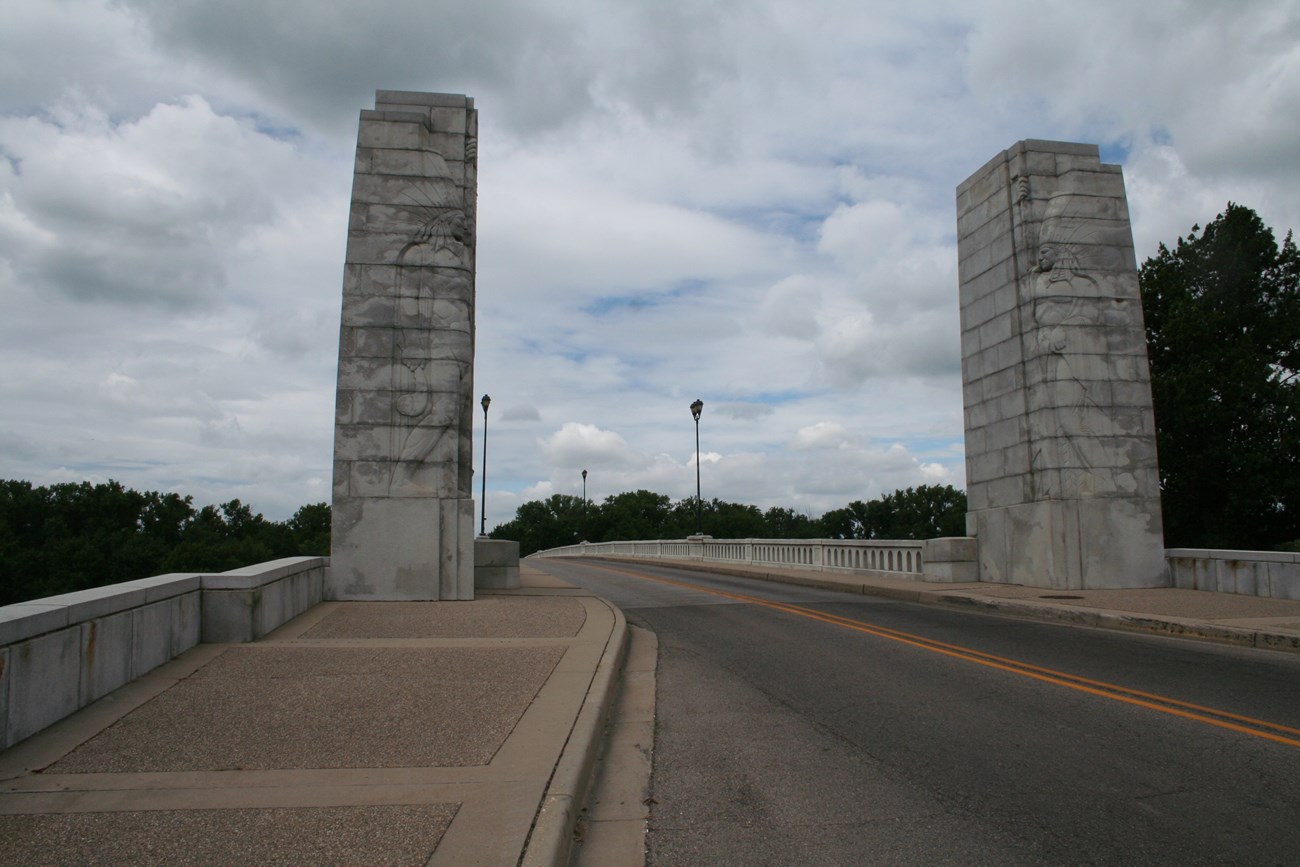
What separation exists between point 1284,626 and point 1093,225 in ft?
33.5

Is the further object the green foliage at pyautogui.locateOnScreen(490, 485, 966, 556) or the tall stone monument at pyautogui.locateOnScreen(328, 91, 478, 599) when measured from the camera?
the green foliage at pyautogui.locateOnScreen(490, 485, 966, 556)

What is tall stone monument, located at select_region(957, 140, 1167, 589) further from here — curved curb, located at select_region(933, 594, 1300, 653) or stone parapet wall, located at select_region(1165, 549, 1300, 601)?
curved curb, located at select_region(933, 594, 1300, 653)

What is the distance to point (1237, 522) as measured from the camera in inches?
1241

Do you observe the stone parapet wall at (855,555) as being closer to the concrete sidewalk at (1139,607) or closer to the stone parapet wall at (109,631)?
the concrete sidewalk at (1139,607)

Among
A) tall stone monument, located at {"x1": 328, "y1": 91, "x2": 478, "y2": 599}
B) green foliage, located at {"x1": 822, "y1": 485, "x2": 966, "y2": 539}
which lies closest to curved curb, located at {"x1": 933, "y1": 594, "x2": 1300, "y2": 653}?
tall stone monument, located at {"x1": 328, "y1": 91, "x2": 478, "y2": 599}

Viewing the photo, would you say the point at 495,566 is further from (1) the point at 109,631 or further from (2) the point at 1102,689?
(2) the point at 1102,689

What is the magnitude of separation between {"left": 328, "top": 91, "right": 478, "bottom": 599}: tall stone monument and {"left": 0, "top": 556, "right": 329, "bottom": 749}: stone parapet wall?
10.6ft

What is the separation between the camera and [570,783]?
16.4 feet

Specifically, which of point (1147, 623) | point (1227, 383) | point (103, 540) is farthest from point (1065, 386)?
point (103, 540)

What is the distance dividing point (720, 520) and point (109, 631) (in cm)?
12600

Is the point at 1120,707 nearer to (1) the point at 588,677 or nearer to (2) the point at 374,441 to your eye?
(1) the point at 588,677

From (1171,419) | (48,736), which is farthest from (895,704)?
(1171,419)

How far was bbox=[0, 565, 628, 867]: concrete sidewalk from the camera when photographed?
412 centimetres

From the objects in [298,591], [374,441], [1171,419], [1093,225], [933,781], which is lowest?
[933,781]
